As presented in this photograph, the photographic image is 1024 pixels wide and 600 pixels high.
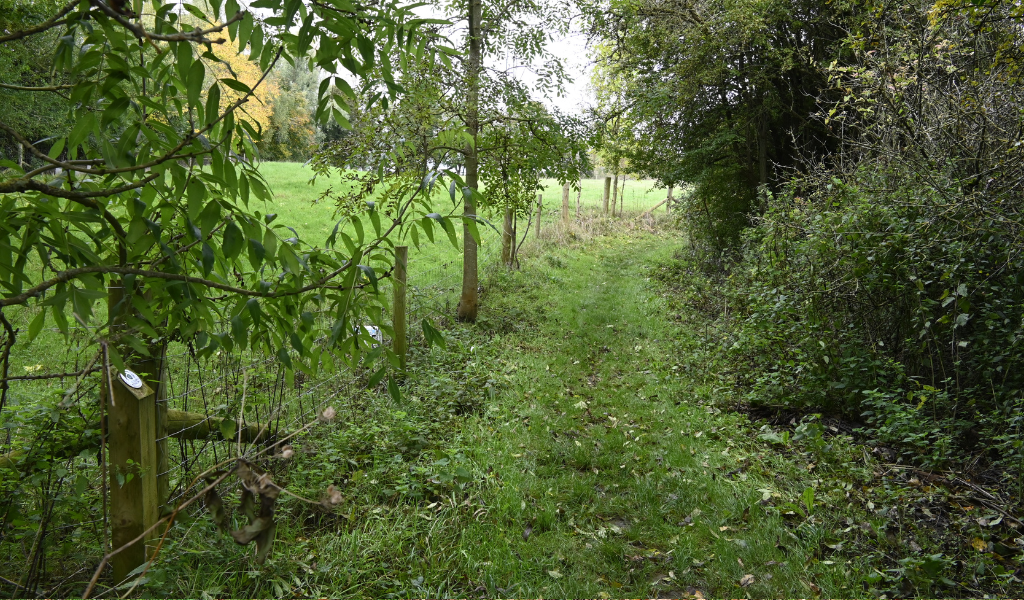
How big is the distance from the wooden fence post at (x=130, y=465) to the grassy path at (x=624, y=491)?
1702mm

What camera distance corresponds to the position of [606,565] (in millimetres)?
→ 3676

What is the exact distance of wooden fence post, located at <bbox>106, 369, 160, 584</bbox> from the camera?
2.67m

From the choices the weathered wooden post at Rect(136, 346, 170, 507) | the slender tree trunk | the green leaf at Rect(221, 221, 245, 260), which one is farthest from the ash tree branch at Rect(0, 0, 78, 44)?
the slender tree trunk

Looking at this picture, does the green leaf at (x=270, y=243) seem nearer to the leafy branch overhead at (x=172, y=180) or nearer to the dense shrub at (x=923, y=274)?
the leafy branch overhead at (x=172, y=180)

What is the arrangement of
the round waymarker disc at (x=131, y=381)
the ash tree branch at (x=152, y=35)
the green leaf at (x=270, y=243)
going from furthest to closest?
the round waymarker disc at (x=131, y=381) → the green leaf at (x=270, y=243) → the ash tree branch at (x=152, y=35)

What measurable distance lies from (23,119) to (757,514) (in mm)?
14745

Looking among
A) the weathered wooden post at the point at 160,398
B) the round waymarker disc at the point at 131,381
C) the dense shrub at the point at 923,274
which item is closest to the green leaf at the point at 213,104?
the round waymarker disc at the point at 131,381

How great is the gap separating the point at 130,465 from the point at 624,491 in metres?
3.62

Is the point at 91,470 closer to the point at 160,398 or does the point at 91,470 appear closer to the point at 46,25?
the point at 160,398

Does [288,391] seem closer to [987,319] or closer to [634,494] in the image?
[634,494]

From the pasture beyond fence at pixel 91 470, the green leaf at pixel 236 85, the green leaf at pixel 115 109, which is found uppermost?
the green leaf at pixel 236 85

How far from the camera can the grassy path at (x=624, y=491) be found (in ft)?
11.5

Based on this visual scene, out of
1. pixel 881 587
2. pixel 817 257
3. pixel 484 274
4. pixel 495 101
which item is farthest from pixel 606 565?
pixel 484 274

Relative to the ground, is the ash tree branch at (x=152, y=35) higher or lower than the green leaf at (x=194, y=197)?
higher
